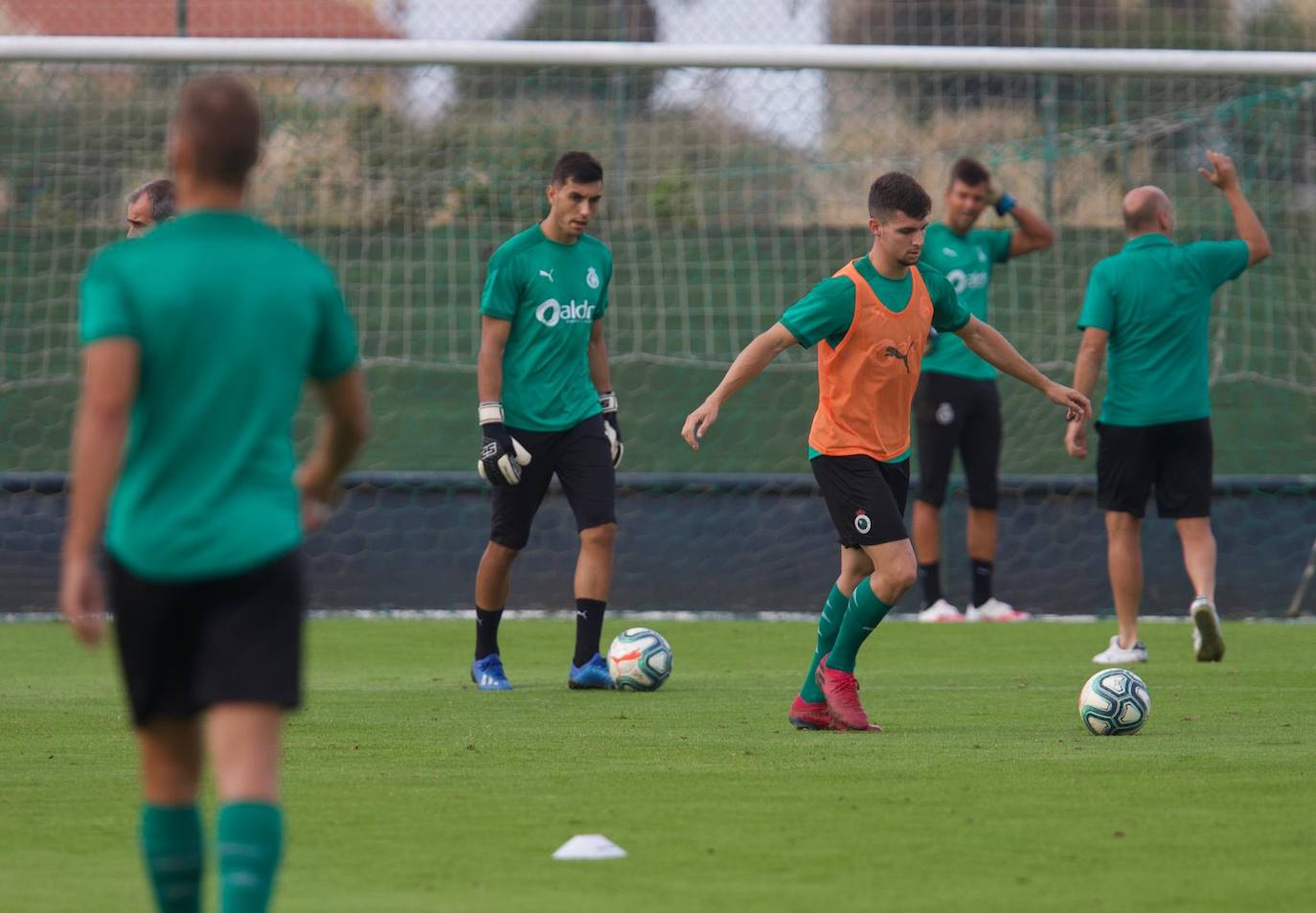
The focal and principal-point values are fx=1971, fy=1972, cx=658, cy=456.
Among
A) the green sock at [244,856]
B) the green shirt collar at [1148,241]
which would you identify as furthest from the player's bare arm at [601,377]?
the green sock at [244,856]

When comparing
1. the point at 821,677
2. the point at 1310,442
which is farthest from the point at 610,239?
the point at 821,677

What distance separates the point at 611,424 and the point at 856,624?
229 cm

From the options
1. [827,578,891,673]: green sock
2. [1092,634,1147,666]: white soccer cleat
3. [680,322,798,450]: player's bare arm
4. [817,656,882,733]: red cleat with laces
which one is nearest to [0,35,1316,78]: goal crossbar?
[1092,634,1147,666]: white soccer cleat

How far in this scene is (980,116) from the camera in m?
14.9

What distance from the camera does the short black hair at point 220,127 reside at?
3.45 m

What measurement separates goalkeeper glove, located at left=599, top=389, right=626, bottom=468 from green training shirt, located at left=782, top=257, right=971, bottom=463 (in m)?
1.71

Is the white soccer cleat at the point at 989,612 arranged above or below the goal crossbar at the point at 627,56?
below

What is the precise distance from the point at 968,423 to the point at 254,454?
904 centimetres

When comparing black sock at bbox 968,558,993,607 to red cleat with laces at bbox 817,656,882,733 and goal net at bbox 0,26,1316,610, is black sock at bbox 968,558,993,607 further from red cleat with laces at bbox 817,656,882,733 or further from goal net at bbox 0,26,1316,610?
red cleat with laces at bbox 817,656,882,733

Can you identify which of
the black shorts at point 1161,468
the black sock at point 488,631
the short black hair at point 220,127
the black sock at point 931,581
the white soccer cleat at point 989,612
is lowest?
the white soccer cleat at point 989,612

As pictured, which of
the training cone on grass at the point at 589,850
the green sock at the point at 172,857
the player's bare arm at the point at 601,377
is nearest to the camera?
the green sock at the point at 172,857

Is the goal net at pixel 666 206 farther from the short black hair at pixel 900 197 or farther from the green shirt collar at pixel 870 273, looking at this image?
the short black hair at pixel 900 197

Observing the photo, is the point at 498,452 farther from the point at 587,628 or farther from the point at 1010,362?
the point at 1010,362

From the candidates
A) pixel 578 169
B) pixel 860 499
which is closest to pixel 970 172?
pixel 578 169
